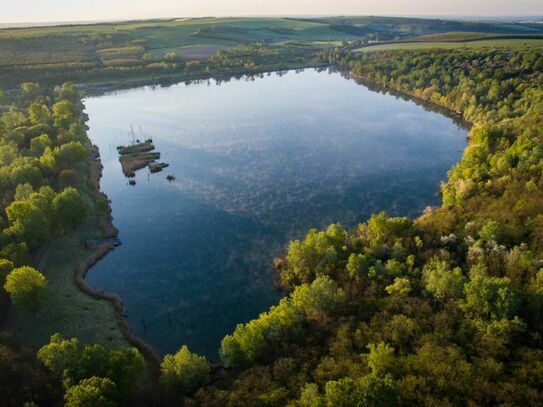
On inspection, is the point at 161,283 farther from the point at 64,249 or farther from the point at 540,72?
the point at 540,72

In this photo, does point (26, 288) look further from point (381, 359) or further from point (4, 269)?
point (381, 359)

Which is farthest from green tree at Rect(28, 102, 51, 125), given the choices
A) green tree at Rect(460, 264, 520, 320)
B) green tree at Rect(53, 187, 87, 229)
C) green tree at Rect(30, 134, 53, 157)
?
green tree at Rect(460, 264, 520, 320)

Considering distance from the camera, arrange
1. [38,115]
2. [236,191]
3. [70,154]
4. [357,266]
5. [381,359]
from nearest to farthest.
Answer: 1. [381,359]
2. [357,266]
3. [236,191]
4. [70,154]
5. [38,115]

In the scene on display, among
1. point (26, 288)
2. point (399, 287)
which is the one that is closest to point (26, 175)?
point (26, 288)

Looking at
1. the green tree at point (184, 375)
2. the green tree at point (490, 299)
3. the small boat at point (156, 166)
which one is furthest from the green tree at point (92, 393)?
the small boat at point (156, 166)

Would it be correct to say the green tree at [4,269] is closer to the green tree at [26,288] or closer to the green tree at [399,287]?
the green tree at [26,288]

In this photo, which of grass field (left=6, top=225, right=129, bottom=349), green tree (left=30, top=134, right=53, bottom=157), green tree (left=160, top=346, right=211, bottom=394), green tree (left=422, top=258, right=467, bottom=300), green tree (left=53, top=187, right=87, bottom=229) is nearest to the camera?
green tree (left=160, top=346, right=211, bottom=394)

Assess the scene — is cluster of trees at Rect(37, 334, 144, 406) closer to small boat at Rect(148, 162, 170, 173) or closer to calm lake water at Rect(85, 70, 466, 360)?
calm lake water at Rect(85, 70, 466, 360)
